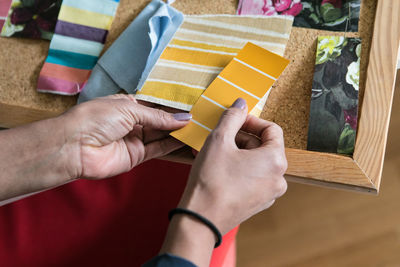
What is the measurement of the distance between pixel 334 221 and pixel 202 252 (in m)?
0.93

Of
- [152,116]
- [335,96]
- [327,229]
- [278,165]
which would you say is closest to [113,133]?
[152,116]

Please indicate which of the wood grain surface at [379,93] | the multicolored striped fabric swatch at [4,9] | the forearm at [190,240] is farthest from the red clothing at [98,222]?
the multicolored striped fabric swatch at [4,9]

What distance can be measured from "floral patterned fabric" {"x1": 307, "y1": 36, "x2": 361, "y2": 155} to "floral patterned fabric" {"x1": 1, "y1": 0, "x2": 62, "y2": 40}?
0.62m

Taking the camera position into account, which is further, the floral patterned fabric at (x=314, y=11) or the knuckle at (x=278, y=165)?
the floral patterned fabric at (x=314, y=11)

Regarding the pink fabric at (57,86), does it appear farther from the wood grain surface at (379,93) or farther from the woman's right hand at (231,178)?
the wood grain surface at (379,93)

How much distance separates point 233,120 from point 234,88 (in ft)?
0.35

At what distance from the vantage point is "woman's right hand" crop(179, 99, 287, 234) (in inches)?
22.0

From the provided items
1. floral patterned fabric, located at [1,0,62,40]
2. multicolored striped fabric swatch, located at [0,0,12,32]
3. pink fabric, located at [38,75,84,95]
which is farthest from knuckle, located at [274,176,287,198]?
multicolored striped fabric swatch, located at [0,0,12,32]

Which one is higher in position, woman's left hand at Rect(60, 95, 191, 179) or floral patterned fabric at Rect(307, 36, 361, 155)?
floral patterned fabric at Rect(307, 36, 361, 155)

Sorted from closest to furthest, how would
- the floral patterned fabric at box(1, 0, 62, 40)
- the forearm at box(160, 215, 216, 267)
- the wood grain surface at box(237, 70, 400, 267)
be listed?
the forearm at box(160, 215, 216, 267), the floral patterned fabric at box(1, 0, 62, 40), the wood grain surface at box(237, 70, 400, 267)

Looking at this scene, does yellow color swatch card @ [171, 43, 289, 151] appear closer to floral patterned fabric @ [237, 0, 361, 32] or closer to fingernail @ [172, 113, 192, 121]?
fingernail @ [172, 113, 192, 121]

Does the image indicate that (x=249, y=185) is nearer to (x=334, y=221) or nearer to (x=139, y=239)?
(x=139, y=239)

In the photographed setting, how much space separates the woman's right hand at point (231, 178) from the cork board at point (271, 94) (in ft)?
0.33

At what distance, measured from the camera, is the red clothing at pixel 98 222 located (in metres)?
0.77
